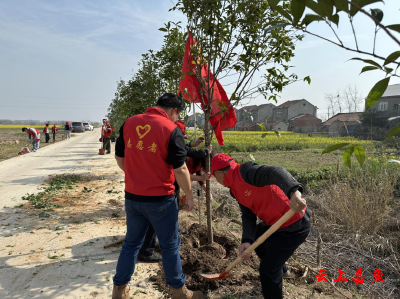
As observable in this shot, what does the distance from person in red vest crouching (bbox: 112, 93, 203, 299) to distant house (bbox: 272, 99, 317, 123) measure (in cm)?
5778

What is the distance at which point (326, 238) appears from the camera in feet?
16.6

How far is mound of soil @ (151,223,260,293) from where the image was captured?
3.16m

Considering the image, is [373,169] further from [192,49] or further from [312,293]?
[192,49]

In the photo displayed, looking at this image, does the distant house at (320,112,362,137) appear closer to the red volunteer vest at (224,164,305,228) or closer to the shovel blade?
the shovel blade

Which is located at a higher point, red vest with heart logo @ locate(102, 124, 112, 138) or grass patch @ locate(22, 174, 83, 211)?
red vest with heart logo @ locate(102, 124, 112, 138)

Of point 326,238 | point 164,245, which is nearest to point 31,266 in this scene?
point 164,245

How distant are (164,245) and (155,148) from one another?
0.85 metres

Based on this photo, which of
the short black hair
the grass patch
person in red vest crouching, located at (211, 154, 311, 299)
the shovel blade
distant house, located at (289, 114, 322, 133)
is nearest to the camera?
person in red vest crouching, located at (211, 154, 311, 299)

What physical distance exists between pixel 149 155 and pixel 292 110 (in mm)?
59611

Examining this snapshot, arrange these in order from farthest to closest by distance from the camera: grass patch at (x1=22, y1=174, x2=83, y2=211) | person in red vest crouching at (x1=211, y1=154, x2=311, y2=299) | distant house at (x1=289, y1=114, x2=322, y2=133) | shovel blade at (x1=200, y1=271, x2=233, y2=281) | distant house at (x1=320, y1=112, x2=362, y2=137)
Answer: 1. distant house at (x1=289, y1=114, x2=322, y2=133)
2. distant house at (x1=320, y1=112, x2=362, y2=137)
3. grass patch at (x1=22, y1=174, x2=83, y2=211)
4. shovel blade at (x1=200, y1=271, x2=233, y2=281)
5. person in red vest crouching at (x1=211, y1=154, x2=311, y2=299)

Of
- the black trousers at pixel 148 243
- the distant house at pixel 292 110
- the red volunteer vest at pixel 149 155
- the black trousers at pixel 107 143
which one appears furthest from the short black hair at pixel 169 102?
the distant house at pixel 292 110

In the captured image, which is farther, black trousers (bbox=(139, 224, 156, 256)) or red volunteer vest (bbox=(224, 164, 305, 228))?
black trousers (bbox=(139, 224, 156, 256))

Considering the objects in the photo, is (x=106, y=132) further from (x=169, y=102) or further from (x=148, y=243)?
(x=169, y=102)

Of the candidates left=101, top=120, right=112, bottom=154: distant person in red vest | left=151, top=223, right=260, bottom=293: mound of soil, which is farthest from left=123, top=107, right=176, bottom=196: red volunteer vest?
left=101, top=120, right=112, bottom=154: distant person in red vest
